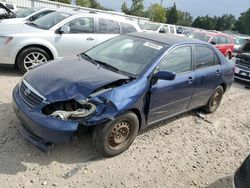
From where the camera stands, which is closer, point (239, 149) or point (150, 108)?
point (150, 108)

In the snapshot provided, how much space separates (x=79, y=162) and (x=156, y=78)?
1565 mm

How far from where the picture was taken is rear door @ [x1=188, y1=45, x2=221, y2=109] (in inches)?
192

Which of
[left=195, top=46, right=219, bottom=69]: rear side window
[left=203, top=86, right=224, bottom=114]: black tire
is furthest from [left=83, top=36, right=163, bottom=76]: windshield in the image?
[left=203, top=86, right=224, bottom=114]: black tire

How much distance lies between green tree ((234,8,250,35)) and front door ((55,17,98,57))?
75704 millimetres

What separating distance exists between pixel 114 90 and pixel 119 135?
2.20ft

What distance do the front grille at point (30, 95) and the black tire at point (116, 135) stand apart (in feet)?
2.60

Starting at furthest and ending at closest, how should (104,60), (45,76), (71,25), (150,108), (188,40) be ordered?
(71,25) → (188,40) → (104,60) → (150,108) → (45,76)

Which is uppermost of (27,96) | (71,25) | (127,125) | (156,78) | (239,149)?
(71,25)

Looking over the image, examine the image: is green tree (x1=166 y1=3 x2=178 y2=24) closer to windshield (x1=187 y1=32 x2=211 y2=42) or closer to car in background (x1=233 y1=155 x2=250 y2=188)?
windshield (x1=187 y1=32 x2=211 y2=42)

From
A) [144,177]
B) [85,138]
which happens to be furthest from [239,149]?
[85,138]

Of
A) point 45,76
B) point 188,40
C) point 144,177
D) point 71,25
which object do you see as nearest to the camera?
point 144,177

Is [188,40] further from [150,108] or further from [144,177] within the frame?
[144,177]

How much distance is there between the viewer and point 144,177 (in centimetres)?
350

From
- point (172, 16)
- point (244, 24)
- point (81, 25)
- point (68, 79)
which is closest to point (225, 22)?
point (244, 24)
